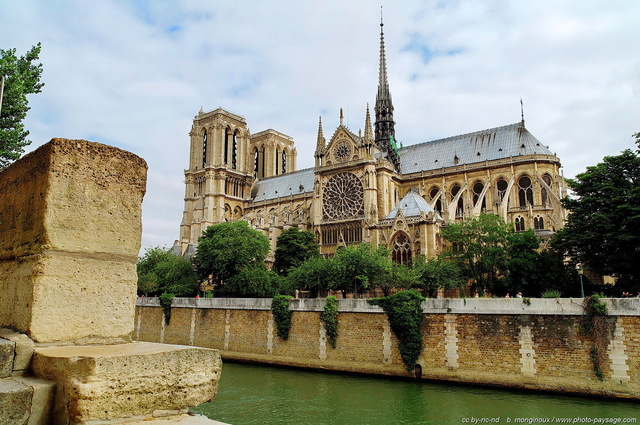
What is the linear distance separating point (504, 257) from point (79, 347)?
30.7m

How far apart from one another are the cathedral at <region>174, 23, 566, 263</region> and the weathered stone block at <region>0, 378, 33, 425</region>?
33901 millimetres

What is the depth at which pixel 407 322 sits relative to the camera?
2084 centimetres

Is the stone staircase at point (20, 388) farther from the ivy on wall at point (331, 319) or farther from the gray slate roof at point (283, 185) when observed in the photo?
the gray slate roof at point (283, 185)

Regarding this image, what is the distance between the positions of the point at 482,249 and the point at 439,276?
12.5ft

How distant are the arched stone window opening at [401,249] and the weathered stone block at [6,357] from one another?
3437 cm

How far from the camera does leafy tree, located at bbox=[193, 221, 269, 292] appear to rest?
1470 inches

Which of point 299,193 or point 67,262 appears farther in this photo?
point 299,193

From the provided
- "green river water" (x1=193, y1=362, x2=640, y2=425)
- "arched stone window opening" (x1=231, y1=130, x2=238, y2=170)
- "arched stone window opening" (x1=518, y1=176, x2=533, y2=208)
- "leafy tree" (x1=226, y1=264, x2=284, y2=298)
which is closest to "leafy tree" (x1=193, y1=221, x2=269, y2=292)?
"leafy tree" (x1=226, y1=264, x2=284, y2=298)

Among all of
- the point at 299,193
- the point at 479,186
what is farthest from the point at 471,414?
the point at 299,193

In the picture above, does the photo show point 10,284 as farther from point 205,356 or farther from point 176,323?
point 176,323

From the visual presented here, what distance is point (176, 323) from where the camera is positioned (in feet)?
103

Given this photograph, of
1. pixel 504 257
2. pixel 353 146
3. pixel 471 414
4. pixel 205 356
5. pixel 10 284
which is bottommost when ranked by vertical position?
pixel 471 414

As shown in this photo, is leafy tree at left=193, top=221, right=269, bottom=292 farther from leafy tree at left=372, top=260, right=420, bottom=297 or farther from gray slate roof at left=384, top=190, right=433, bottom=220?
gray slate roof at left=384, top=190, right=433, bottom=220

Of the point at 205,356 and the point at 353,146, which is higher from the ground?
the point at 353,146
